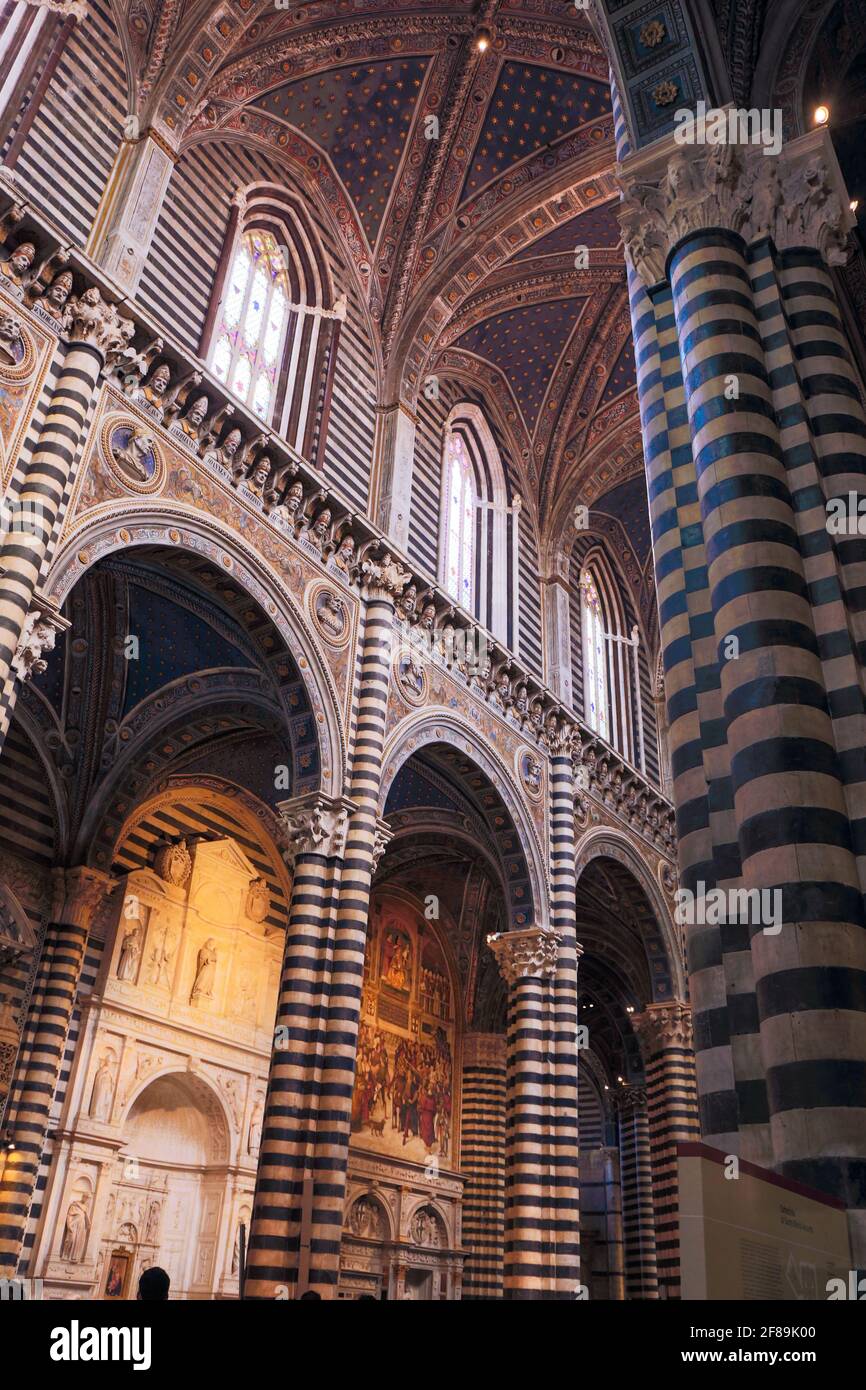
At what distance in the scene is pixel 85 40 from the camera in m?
12.4

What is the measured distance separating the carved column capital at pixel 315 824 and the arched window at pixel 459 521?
5.32 metres

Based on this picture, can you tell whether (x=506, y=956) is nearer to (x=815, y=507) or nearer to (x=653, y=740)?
(x=653, y=740)

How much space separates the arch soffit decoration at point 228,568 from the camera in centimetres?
1015

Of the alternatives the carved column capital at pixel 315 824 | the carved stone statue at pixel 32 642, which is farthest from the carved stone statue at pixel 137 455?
the carved column capital at pixel 315 824

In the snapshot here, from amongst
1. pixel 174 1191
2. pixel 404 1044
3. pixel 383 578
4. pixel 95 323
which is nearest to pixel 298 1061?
pixel 383 578

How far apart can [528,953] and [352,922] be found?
4682mm

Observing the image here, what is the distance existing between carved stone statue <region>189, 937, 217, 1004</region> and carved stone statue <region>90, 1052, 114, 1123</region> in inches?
77.5

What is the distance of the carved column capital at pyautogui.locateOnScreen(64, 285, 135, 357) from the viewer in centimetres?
1055

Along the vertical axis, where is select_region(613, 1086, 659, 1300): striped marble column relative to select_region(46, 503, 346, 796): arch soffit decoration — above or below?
below

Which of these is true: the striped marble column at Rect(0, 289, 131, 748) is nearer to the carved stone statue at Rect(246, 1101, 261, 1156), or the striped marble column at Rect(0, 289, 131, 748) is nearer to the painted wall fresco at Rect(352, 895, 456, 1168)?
the carved stone statue at Rect(246, 1101, 261, 1156)

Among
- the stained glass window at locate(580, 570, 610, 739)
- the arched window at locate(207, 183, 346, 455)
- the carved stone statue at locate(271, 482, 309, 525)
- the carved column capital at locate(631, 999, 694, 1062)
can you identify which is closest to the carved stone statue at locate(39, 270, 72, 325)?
the arched window at locate(207, 183, 346, 455)

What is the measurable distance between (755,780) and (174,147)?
1117 centimetres

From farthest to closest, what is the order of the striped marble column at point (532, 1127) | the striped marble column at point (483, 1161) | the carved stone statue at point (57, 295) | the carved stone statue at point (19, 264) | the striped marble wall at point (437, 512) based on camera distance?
the striped marble column at point (483, 1161)
the striped marble wall at point (437, 512)
the striped marble column at point (532, 1127)
the carved stone statue at point (57, 295)
the carved stone statue at point (19, 264)

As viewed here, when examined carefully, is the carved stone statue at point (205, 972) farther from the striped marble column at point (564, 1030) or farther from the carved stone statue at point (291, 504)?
the carved stone statue at point (291, 504)
